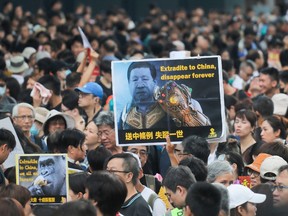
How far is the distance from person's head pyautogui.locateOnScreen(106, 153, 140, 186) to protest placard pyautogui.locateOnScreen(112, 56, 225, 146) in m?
1.21

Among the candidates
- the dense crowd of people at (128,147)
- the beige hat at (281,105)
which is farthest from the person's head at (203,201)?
the beige hat at (281,105)

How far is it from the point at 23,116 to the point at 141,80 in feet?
8.25

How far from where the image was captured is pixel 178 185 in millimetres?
8797

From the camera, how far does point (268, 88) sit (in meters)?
15.9

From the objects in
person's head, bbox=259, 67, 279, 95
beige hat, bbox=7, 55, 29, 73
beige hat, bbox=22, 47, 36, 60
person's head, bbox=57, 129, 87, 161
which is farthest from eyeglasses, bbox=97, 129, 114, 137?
beige hat, bbox=22, 47, 36, 60

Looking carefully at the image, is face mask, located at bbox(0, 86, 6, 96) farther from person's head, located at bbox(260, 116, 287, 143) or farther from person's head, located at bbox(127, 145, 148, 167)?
person's head, located at bbox(127, 145, 148, 167)

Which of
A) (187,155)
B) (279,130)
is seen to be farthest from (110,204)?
(279,130)

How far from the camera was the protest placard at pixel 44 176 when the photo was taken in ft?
30.0

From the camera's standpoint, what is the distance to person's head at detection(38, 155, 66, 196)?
914 cm

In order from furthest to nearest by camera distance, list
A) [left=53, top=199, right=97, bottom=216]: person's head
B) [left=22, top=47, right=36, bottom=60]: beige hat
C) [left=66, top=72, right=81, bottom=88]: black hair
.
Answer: [left=22, top=47, right=36, bottom=60]: beige hat, [left=66, top=72, right=81, bottom=88]: black hair, [left=53, top=199, right=97, bottom=216]: person's head

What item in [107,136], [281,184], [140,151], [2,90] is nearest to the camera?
[281,184]

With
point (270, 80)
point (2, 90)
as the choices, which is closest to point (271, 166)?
point (270, 80)

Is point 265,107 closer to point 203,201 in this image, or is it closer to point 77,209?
point 203,201

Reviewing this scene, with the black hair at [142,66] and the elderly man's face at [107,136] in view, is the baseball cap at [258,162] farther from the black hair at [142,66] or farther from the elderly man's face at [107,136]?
the elderly man's face at [107,136]
